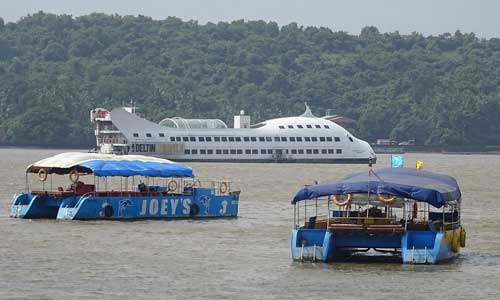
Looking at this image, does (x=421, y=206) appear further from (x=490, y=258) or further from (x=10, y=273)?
(x=10, y=273)

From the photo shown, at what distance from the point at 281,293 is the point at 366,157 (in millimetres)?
131869

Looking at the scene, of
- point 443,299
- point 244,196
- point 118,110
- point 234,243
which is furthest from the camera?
point 118,110

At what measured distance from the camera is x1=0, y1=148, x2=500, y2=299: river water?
4012cm

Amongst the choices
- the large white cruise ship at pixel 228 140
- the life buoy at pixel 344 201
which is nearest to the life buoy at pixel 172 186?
the life buoy at pixel 344 201

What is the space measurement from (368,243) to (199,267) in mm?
5023

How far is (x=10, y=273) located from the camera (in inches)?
1684

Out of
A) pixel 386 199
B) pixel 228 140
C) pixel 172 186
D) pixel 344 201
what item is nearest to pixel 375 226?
pixel 386 199

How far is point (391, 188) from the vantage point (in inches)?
1774

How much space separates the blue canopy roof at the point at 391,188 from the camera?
4500 centimetres

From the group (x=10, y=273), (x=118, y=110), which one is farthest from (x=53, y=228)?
(x=118, y=110)

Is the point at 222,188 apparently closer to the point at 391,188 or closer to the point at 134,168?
the point at 134,168

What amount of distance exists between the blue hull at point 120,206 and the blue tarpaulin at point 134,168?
969mm

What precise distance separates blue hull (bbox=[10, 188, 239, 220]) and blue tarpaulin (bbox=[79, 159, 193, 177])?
969 mm

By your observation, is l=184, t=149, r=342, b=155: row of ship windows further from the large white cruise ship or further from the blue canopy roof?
the blue canopy roof
